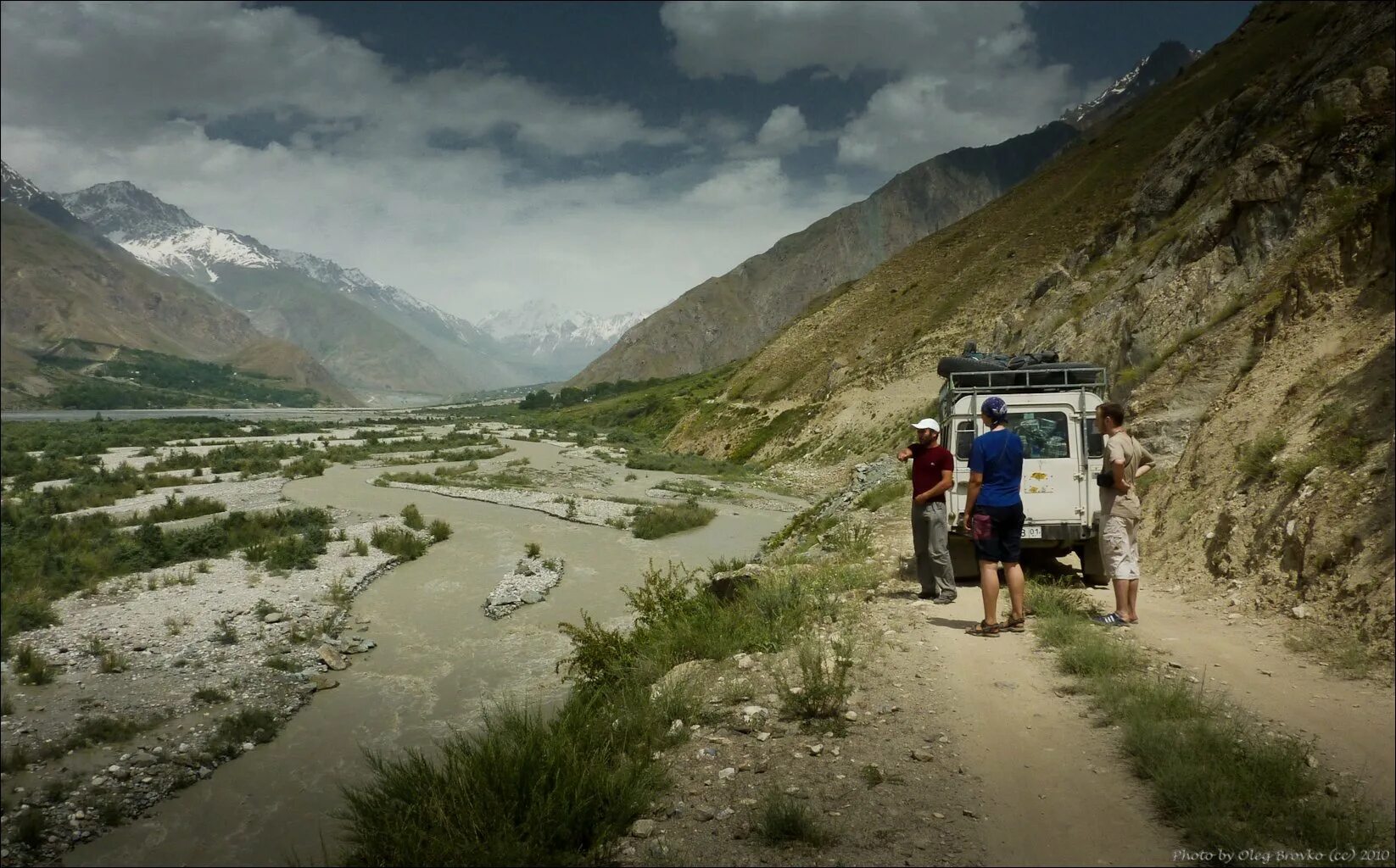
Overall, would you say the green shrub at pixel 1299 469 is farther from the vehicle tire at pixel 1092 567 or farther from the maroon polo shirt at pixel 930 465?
the maroon polo shirt at pixel 930 465

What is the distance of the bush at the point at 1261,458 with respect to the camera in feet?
31.7

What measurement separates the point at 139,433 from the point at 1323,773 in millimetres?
Answer: 106304

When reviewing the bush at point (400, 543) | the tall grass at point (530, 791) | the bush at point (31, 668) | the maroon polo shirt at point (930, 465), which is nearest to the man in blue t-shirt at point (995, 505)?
the maroon polo shirt at point (930, 465)

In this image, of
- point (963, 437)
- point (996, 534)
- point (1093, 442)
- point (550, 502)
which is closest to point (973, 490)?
point (996, 534)

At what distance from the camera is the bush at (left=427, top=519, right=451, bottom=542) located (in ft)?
90.5

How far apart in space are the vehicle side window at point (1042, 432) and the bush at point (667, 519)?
18.9 metres

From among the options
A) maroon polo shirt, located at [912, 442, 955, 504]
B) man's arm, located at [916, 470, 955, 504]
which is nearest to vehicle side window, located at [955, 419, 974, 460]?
maroon polo shirt, located at [912, 442, 955, 504]

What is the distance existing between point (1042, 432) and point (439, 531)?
23390 mm

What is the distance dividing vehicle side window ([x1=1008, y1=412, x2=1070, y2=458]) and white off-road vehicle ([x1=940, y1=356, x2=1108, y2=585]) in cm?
1

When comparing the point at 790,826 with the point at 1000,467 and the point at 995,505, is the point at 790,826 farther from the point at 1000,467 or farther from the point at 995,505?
the point at 1000,467

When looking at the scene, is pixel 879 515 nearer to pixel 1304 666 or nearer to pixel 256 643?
→ pixel 1304 666

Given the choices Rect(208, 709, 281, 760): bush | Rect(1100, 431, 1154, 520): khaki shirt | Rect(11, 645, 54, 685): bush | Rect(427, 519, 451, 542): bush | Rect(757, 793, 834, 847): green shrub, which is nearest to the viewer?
Rect(757, 793, 834, 847): green shrub

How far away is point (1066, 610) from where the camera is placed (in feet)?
27.7

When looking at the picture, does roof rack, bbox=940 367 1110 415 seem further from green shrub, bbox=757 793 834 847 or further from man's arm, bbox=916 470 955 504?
green shrub, bbox=757 793 834 847
